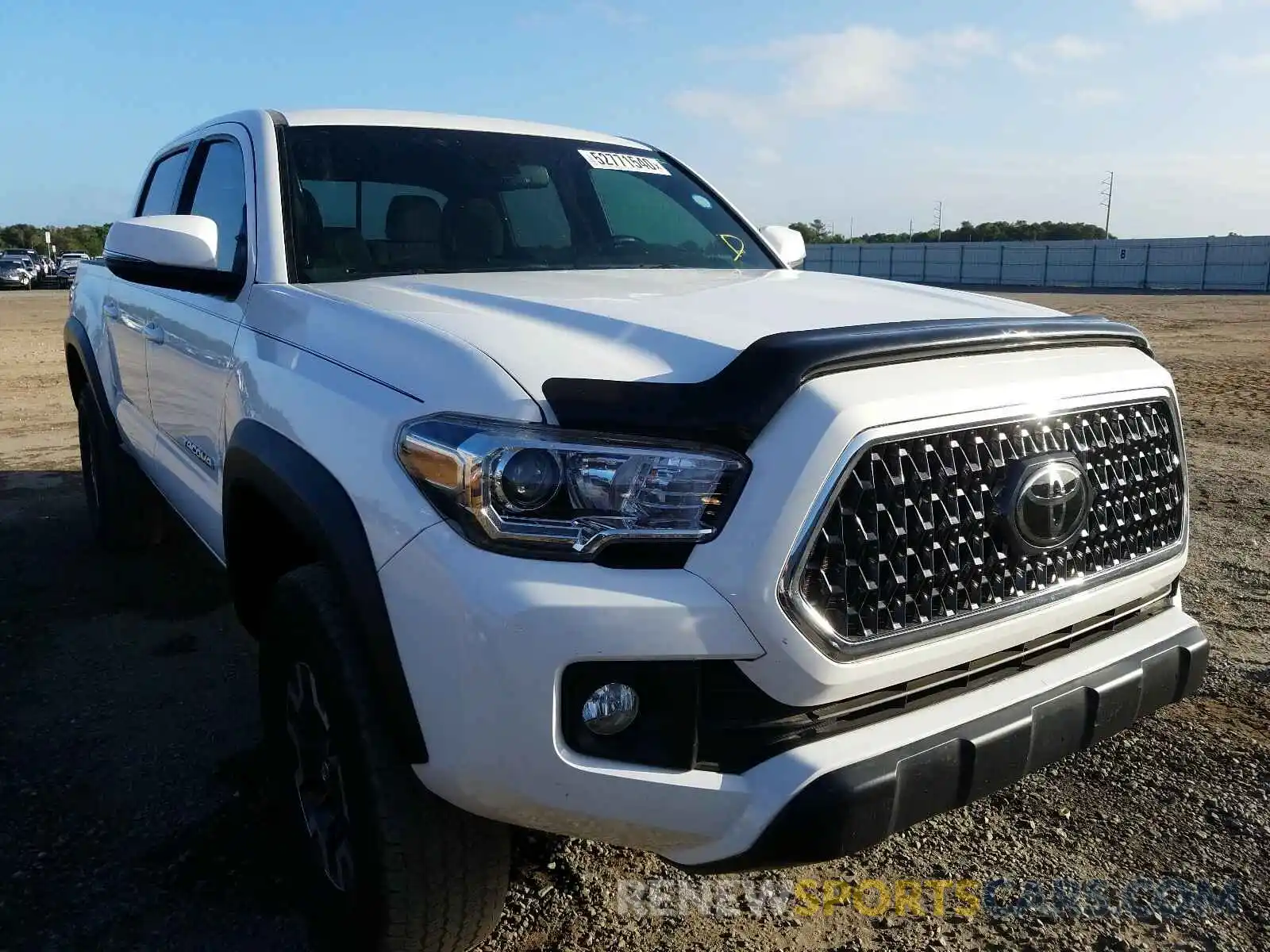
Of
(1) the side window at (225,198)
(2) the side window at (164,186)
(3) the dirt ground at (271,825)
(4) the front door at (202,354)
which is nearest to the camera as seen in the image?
(3) the dirt ground at (271,825)

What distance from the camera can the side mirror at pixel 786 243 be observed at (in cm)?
388

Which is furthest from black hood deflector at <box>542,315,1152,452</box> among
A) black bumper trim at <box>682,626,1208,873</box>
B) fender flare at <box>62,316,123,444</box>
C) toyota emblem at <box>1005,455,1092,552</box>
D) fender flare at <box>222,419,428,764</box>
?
fender flare at <box>62,316,123,444</box>

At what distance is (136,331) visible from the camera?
156 inches

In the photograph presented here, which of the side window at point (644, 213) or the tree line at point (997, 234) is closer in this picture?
the side window at point (644, 213)

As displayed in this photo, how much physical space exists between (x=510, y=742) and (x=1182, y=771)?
7.45 feet

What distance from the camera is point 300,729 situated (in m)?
2.25

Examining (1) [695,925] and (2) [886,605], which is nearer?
(2) [886,605]

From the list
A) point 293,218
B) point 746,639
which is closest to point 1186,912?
point 746,639

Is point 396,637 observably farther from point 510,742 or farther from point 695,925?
point 695,925

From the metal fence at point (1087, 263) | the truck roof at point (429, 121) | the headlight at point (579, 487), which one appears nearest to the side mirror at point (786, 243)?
the truck roof at point (429, 121)

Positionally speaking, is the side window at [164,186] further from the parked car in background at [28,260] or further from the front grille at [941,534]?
the parked car in background at [28,260]

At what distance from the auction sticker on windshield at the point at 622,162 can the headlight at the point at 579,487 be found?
218cm

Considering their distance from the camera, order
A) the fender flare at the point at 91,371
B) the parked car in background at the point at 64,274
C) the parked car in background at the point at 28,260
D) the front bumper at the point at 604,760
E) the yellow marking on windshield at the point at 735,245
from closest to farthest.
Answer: the front bumper at the point at 604,760
the yellow marking on windshield at the point at 735,245
the fender flare at the point at 91,371
the parked car in background at the point at 28,260
the parked car in background at the point at 64,274

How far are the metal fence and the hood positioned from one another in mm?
38665
